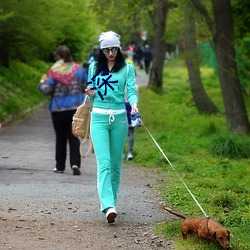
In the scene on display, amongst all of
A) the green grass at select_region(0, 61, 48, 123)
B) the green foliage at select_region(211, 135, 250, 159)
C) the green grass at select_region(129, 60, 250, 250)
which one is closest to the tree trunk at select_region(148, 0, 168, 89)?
the green grass at select_region(0, 61, 48, 123)

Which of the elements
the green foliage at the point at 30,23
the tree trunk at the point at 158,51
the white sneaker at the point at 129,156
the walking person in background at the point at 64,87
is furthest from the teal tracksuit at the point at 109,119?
the tree trunk at the point at 158,51

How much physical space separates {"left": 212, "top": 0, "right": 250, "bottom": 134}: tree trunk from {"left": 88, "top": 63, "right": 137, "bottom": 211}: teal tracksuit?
8813 mm

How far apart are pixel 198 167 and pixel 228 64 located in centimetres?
502

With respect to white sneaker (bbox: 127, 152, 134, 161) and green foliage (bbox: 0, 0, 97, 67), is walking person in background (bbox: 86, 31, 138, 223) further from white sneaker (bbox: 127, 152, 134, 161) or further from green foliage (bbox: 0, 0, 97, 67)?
green foliage (bbox: 0, 0, 97, 67)

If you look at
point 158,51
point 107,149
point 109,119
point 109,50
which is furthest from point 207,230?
point 158,51

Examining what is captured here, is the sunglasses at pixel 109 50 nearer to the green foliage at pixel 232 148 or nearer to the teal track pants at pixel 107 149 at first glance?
the teal track pants at pixel 107 149

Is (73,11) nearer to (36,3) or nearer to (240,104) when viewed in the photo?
(36,3)

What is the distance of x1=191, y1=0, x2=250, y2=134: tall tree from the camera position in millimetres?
16125

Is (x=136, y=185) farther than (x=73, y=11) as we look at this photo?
No

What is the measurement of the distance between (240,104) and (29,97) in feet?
30.7

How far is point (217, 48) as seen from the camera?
16.4 metres

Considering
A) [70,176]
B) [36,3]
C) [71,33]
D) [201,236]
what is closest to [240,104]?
[36,3]

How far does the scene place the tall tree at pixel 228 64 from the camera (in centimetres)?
1612

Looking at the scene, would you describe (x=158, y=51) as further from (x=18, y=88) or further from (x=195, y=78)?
(x=18, y=88)
